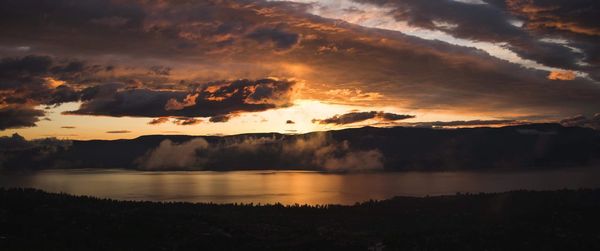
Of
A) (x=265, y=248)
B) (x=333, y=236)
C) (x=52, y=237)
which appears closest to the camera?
(x=52, y=237)

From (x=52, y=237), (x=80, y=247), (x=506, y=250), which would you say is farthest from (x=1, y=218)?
(x=506, y=250)

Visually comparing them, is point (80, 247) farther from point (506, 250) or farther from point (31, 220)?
point (506, 250)

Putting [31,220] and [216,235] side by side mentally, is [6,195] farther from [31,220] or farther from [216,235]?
[216,235]

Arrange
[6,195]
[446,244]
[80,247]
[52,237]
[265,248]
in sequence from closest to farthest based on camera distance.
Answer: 1. [80,247]
2. [52,237]
3. [265,248]
4. [446,244]
5. [6,195]

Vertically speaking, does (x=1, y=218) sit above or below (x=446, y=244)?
above

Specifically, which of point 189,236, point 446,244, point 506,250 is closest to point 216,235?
point 189,236

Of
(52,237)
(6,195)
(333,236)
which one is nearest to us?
(52,237)

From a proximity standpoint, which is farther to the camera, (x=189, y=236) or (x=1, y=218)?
(x=189, y=236)

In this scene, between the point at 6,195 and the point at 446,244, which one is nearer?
the point at 446,244

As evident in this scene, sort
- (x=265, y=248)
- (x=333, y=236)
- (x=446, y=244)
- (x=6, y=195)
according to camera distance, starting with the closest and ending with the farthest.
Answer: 1. (x=265, y=248)
2. (x=446, y=244)
3. (x=333, y=236)
4. (x=6, y=195)
